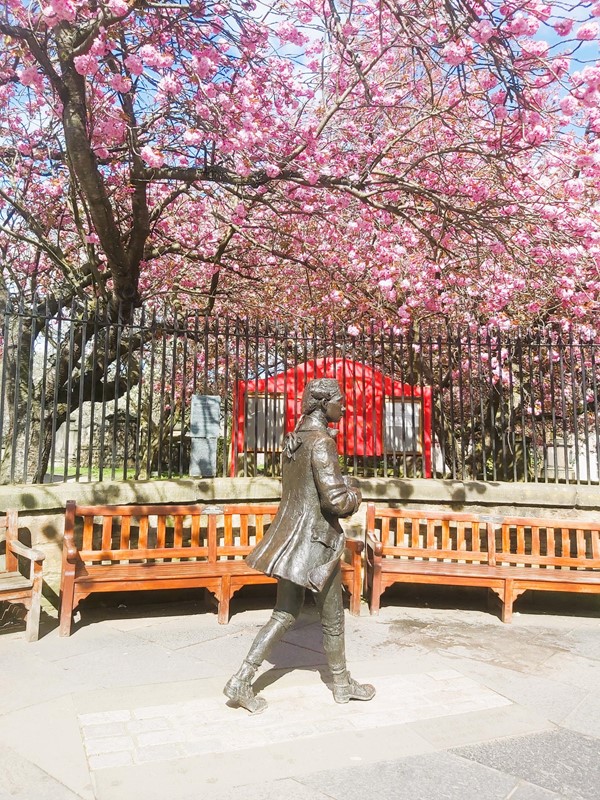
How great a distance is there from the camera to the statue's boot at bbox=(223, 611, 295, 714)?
352cm

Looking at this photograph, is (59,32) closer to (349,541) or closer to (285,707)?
(349,541)

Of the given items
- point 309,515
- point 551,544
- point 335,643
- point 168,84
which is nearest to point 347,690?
point 335,643

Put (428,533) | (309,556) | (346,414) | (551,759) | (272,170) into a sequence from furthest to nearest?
(346,414), (272,170), (428,533), (309,556), (551,759)

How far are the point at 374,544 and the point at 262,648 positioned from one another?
101 inches

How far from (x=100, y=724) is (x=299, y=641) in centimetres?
206

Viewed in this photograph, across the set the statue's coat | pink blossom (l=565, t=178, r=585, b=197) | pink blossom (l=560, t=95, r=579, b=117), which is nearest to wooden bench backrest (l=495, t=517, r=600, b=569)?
→ the statue's coat

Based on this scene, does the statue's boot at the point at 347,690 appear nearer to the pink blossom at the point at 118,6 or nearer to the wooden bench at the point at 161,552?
the wooden bench at the point at 161,552

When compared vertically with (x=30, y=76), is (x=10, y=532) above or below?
below

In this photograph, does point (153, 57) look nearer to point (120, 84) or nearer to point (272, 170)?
point (120, 84)

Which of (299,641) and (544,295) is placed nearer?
(299,641)

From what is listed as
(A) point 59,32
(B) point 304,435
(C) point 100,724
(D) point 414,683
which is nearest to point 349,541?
(D) point 414,683

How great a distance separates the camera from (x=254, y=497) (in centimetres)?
653

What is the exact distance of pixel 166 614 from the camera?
5832mm

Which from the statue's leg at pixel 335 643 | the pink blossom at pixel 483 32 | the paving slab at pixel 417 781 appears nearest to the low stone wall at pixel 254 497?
the statue's leg at pixel 335 643
